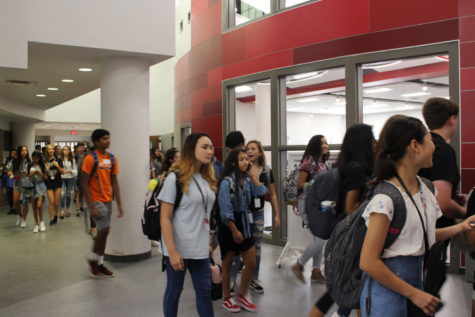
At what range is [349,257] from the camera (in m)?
2.03

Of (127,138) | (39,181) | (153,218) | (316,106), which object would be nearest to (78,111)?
(39,181)

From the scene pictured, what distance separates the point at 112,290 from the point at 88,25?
327cm

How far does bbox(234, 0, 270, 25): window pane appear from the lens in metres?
7.55

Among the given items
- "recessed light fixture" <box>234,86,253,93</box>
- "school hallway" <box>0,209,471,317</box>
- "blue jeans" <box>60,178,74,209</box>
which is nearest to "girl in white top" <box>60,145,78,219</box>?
"blue jeans" <box>60,178,74,209</box>

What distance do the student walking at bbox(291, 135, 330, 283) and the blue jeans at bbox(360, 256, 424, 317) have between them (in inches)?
119

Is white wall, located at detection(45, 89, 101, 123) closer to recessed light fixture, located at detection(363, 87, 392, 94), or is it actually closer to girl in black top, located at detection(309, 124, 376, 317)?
recessed light fixture, located at detection(363, 87, 392, 94)

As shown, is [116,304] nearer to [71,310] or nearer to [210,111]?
[71,310]

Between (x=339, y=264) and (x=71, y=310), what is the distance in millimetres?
3260

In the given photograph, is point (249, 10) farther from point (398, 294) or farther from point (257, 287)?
point (398, 294)

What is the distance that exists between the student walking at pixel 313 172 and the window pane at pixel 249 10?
3345 millimetres

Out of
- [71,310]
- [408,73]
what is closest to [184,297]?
[71,310]

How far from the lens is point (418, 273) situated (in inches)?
73.0

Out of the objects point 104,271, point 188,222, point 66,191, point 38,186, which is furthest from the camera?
point 66,191

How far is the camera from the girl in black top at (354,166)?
284 centimetres
